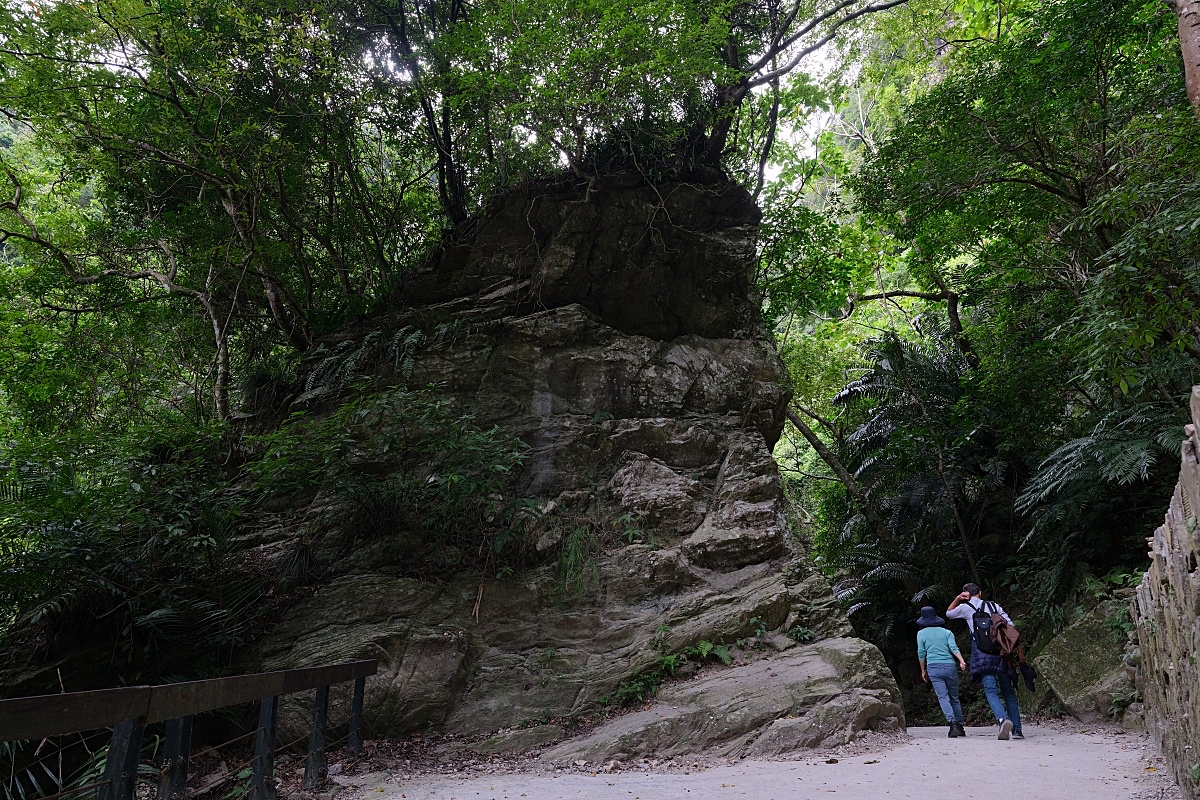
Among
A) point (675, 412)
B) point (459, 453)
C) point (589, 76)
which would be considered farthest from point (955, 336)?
point (459, 453)

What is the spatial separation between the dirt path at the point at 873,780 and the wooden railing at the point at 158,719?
98cm

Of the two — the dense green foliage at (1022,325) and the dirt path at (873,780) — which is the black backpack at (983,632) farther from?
the dense green foliage at (1022,325)

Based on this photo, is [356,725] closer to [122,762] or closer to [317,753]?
[317,753]

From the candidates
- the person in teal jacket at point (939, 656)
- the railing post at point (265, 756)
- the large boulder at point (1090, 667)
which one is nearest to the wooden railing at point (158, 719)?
the railing post at point (265, 756)

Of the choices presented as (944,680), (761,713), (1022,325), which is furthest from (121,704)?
(1022,325)

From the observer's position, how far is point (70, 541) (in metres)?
6.71

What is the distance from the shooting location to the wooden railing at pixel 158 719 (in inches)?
89.1

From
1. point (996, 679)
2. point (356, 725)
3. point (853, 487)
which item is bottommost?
point (996, 679)

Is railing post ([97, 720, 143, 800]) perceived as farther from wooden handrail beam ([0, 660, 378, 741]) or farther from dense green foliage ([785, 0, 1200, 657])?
dense green foliage ([785, 0, 1200, 657])

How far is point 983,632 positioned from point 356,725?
6.37 m

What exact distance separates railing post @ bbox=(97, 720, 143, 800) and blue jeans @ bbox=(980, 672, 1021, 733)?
24.6 feet

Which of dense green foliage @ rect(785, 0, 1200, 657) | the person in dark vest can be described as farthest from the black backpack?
dense green foliage @ rect(785, 0, 1200, 657)

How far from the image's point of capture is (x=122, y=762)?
103 inches

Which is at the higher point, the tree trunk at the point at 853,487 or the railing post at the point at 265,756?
the tree trunk at the point at 853,487
